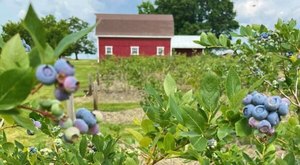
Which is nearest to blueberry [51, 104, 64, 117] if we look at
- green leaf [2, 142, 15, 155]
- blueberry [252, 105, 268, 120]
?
blueberry [252, 105, 268, 120]

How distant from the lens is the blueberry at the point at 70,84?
0.54 meters

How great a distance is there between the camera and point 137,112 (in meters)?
11.1

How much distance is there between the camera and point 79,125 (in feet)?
2.01

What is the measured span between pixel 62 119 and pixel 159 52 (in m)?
32.9

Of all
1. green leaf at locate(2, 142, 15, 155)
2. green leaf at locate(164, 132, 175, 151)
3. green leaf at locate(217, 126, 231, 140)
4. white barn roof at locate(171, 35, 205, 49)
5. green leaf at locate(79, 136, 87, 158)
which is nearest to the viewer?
green leaf at locate(217, 126, 231, 140)

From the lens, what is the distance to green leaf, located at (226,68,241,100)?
1.04 metres

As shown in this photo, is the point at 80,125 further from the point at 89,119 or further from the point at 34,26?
the point at 34,26

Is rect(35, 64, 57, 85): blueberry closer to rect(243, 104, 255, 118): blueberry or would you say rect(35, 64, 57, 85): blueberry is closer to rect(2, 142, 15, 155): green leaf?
rect(243, 104, 255, 118): blueberry

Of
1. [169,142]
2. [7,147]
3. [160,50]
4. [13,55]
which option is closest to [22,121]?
[13,55]

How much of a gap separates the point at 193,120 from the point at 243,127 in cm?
12

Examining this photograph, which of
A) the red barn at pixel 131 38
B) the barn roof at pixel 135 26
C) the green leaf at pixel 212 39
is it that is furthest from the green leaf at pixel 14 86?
the barn roof at pixel 135 26

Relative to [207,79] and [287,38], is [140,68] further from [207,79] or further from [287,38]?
[207,79]

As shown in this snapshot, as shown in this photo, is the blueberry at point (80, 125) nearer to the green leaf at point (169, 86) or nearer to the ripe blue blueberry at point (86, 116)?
the ripe blue blueberry at point (86, 116)

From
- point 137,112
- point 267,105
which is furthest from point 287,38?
point 137,112
